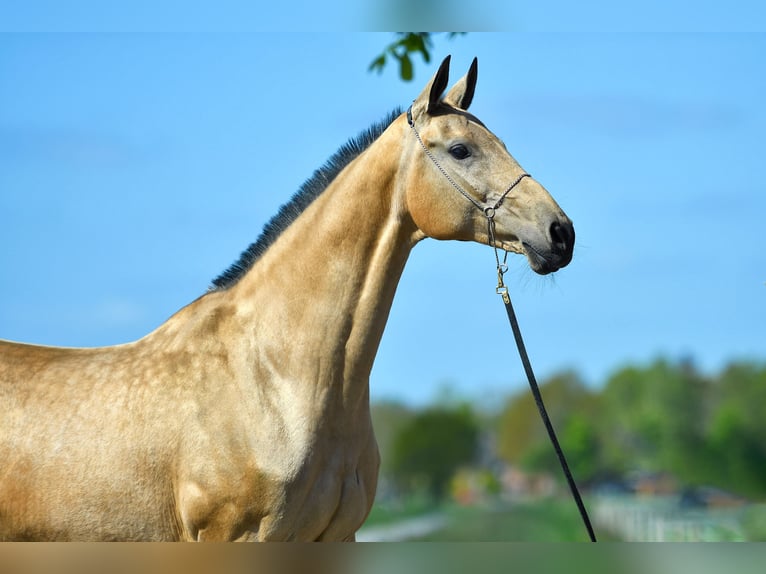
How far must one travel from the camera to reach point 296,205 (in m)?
4.03

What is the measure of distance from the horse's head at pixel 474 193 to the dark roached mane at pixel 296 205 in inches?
12.8

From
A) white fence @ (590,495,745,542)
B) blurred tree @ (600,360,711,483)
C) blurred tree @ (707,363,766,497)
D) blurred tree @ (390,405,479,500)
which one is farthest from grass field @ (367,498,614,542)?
blurred tree @ (707,363,766,497)

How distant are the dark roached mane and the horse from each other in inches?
1.1

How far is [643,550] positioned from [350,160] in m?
2.79

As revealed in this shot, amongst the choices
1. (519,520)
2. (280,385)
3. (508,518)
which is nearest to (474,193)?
(280,385)

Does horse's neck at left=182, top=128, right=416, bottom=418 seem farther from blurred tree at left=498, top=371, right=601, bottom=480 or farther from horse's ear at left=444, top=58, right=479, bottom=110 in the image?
blurred tree at left=498, top=371, right=601, bottom=480

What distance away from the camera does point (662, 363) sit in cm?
8694

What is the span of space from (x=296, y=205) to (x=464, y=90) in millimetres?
919

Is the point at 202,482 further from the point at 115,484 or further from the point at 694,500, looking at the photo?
the point at 694,500

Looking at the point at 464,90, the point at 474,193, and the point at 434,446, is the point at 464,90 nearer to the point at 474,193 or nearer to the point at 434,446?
the point at 474,193

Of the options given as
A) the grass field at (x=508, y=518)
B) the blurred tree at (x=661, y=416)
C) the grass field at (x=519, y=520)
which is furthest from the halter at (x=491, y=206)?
the blurred tree at (x=661, y=416)

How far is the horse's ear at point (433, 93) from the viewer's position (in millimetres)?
3814

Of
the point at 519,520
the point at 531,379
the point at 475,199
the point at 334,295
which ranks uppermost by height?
the point at 475,199

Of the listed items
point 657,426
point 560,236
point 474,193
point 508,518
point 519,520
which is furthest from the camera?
point 657,426
